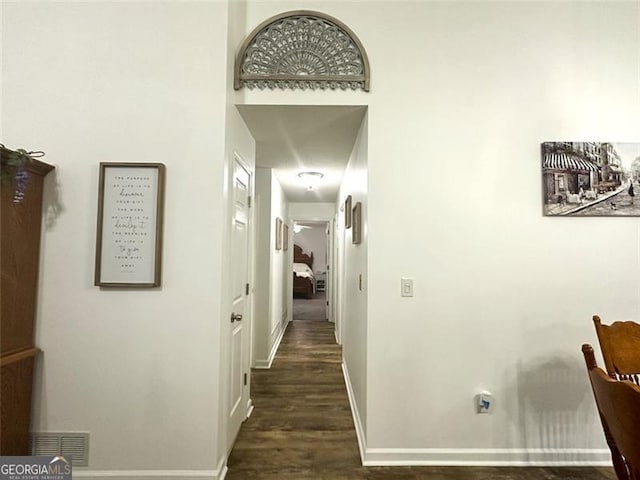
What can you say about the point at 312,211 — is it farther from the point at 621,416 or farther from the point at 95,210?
the point at 621,416

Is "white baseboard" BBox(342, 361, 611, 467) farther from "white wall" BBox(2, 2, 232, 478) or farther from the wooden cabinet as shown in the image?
the wooden cabinet

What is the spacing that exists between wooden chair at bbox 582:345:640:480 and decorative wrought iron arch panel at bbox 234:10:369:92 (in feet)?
6.00

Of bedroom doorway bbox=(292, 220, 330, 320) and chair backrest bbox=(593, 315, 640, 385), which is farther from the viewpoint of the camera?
bedroom doorway bbox=(292, 220, 330, 320)

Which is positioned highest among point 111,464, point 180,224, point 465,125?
point 465,125

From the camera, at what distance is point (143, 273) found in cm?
169

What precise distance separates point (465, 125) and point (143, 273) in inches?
83.7

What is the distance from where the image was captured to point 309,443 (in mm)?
2086

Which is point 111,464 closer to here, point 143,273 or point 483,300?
point 143,273

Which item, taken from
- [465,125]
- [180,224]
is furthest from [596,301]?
[180,224]

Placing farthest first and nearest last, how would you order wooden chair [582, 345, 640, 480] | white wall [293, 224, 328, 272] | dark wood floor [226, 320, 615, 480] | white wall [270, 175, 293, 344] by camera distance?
white wall [293, 224, 328, 272] → white wall [270, 175, 293, 344] → dark wood floor [226, 320, 615, 480] → wooden chair [582, 345, 640, 480]

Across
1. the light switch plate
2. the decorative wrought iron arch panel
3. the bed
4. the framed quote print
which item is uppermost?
the decorative wrought iron arch panel

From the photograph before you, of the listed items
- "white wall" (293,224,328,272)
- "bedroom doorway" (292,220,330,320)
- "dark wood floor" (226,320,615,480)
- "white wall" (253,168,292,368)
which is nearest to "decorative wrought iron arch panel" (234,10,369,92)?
"white wall" (253,168,292,368)

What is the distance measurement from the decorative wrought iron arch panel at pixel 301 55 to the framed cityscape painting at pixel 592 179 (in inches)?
51.4

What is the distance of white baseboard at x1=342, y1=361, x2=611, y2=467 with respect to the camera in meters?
Answer: 1.87
